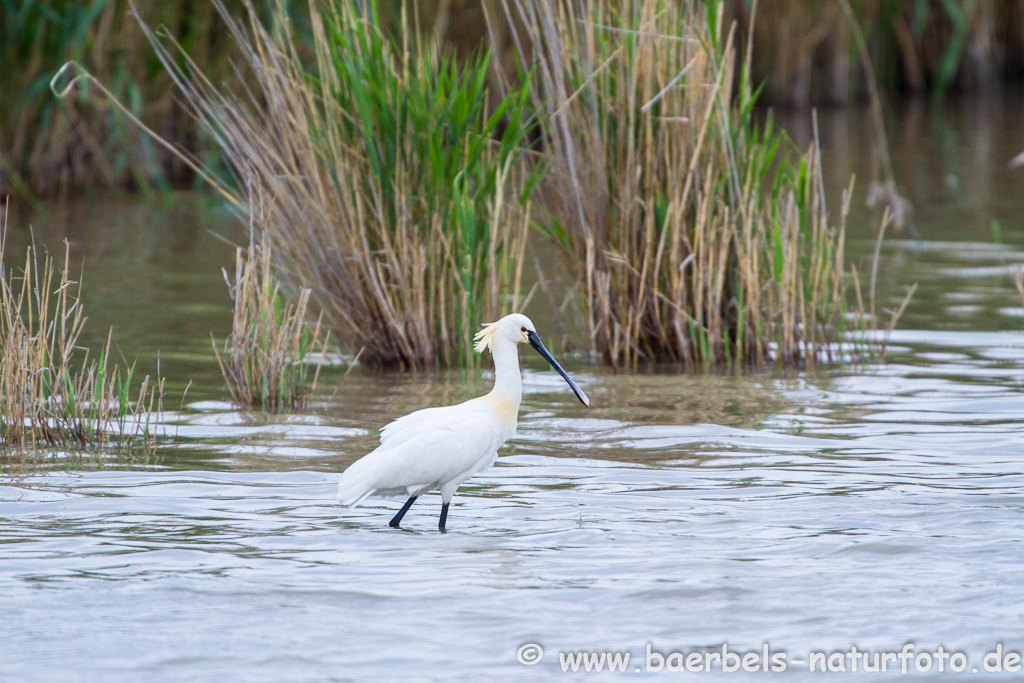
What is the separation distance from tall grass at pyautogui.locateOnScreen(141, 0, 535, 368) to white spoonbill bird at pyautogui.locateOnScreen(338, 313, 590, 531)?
200cm

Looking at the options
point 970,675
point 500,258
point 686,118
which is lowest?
point 970,675

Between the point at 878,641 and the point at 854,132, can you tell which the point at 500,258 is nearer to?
the point at 878,641

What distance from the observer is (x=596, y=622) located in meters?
4.07

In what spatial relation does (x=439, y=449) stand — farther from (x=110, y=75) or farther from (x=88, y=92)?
(x=110, y=75)

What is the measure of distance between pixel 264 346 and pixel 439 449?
214cm

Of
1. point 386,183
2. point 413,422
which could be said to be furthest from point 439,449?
point 386,183

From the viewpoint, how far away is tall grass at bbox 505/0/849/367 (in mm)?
7289

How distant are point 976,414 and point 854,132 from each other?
13436 mm

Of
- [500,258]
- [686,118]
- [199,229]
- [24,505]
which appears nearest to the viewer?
[24,505]

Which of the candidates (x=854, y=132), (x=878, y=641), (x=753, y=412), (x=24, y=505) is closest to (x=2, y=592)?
(x=24, y=505)

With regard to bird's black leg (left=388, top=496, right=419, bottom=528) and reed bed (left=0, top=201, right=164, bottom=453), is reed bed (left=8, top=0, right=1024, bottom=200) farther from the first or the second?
bird's black leg (left=388, top=496, right=419, bottom=528)

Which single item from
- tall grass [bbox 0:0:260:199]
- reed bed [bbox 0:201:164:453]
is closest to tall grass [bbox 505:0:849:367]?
reed bed [bbox 0:201:164:453]

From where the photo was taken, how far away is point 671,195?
24.4 feet

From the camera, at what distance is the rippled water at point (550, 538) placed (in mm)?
3951
